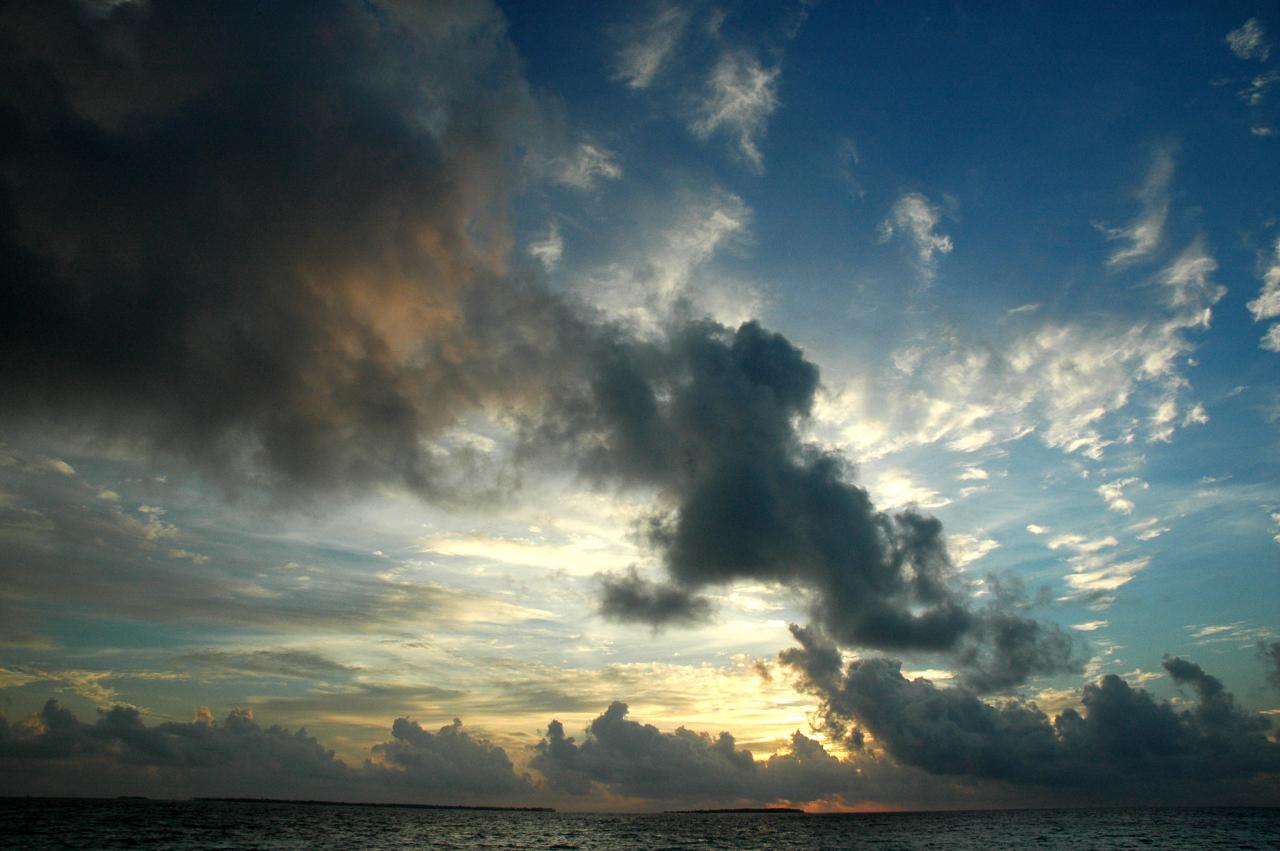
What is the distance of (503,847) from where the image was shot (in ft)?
490

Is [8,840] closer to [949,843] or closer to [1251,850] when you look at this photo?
[949,843]

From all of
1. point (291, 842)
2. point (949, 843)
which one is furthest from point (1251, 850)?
point (291, 842)

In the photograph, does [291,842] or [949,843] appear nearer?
[291,842]

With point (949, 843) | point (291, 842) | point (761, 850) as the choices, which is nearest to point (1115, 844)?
point (949, 843)

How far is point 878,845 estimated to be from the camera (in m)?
159

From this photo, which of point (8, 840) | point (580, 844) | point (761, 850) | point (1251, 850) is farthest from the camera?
point (580, 844)

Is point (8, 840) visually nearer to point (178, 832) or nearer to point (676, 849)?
point (178, 832)

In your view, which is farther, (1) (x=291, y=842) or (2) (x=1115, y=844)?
(2) (x=1115, y=844)

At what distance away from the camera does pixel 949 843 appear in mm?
169125

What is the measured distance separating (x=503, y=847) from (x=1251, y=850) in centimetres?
15335

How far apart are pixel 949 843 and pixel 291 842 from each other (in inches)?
5847

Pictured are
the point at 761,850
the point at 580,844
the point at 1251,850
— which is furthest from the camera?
the point at 580,844

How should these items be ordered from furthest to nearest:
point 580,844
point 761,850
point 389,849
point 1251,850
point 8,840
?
point 580,844 < point 761,850 < point 1251,850 < point 389,849 < point 8,840

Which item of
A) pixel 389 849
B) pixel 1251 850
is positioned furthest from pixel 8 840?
pixel 1251 850
